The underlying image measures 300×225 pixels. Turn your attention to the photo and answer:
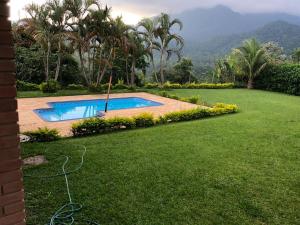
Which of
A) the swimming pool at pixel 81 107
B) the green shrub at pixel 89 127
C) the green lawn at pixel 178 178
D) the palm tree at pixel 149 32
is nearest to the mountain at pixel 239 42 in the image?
the palm tree at pixel 149 32

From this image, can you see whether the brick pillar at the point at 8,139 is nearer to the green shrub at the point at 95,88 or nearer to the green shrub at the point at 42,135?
the green shrub at the point at 42,135

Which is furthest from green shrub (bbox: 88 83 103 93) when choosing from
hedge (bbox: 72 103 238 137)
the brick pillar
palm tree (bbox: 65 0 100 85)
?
the brick pillar

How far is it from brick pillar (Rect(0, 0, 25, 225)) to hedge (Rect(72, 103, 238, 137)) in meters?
5.47

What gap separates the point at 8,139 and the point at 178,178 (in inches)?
131

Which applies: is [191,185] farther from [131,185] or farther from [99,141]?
[99,141]

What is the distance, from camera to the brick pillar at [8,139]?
64.5 inches

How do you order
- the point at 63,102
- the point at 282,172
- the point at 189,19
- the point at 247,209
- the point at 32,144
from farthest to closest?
the point at 189,19, the point at 63,102, the point at 32,144, the point at 282,172, the point at 247,209

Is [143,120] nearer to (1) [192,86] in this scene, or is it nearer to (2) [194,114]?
(2) [194,114]

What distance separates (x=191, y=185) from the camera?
4426 millimetres

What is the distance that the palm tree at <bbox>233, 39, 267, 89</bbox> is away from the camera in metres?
18.8

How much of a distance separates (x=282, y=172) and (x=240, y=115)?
5310mm

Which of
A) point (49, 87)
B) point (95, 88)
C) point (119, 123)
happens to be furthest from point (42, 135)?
point (95, 88)

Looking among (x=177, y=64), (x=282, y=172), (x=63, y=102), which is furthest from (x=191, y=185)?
(x=177, y=64)

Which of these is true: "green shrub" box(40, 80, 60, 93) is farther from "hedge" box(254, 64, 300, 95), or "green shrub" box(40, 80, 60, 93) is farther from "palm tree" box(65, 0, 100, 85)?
"hedge" box(254, 64, 300, 95)
